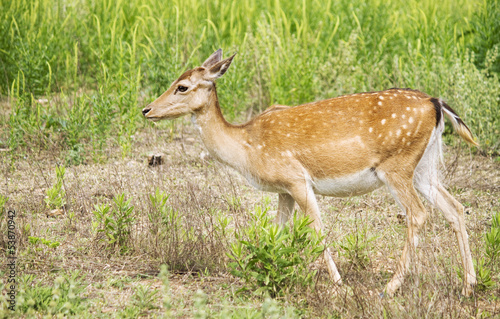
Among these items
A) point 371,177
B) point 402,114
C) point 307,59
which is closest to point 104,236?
point 371,177

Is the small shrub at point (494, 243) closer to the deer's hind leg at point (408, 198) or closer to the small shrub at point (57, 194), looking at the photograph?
the deer's hind leg at point (408, 198)

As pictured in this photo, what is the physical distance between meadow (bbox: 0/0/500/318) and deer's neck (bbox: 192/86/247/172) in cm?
23

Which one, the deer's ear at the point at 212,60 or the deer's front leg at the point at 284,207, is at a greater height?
the deer's ear at the point at 212,60

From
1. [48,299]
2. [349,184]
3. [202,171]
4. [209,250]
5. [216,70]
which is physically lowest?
[202,171]

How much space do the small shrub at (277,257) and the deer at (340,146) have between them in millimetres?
482

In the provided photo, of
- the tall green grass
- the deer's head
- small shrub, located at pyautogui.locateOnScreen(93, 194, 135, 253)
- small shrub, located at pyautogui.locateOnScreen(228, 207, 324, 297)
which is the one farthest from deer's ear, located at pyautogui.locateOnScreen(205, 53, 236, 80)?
the tall green grass


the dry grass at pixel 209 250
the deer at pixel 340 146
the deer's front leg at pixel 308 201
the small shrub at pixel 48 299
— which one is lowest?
the dry grass at pixel 209 250

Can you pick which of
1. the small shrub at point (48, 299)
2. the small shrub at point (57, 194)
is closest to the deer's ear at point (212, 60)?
the small shrub at point (57, 194)

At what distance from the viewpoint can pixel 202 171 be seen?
24.4ft

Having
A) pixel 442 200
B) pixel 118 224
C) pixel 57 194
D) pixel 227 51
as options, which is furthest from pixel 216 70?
pixel 227 51

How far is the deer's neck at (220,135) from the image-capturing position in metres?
5.23

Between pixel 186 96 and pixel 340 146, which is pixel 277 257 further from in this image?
pixel 186 96

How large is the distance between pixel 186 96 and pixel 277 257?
1.80 metres

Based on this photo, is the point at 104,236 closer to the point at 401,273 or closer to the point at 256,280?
the point at 256,280
